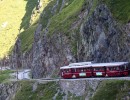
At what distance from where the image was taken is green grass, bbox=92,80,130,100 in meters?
72.9

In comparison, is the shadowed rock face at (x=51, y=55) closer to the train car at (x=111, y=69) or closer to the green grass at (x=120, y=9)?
the green grass at (x=120, y=9)

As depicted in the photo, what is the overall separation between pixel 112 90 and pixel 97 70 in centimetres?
1580

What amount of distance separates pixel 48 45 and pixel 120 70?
58628 mm

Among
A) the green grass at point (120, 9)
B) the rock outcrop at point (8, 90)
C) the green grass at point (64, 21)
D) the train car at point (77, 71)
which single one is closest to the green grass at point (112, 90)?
the train car at point (77, 71)

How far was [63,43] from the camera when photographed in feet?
419

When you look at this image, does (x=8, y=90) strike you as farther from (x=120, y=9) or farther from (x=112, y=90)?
(x=112, y=90)

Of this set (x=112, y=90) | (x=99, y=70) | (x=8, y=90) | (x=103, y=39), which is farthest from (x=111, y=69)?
(x=8, y=90)

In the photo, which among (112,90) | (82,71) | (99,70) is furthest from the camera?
(82,71)

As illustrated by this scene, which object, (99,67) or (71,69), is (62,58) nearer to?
(71,69)

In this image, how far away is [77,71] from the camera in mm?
95250

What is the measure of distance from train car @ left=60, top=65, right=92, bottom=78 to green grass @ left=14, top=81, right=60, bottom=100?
→ 3.95 m

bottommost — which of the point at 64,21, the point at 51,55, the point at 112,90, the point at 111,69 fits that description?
the point at 112,90

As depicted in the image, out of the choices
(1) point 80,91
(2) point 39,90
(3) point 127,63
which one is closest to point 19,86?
(2) point 39,90

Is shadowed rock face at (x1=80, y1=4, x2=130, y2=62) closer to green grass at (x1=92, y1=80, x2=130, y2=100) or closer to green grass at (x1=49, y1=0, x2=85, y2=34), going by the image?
green grass at (x1=92, y1=80, x2=130, y2=100)
